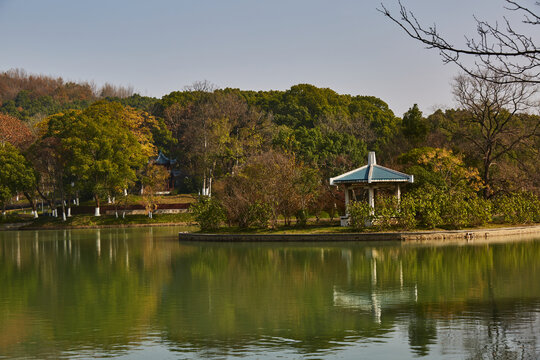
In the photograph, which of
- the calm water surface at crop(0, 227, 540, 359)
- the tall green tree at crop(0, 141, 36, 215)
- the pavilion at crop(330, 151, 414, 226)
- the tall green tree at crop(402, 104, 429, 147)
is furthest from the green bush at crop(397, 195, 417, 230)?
the tall green tree at crop(0, 141, 36, 215)

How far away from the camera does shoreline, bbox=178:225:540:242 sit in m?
30.9

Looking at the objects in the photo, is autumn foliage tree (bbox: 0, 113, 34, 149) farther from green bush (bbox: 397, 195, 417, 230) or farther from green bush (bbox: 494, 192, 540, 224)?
green bush (bbox: 494, 192, 540, 224)

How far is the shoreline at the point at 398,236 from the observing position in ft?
101

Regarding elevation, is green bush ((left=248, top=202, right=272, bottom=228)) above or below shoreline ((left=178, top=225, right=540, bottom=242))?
above

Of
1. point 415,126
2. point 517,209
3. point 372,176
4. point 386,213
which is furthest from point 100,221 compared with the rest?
point 517,209

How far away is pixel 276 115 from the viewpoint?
7869 centimetres

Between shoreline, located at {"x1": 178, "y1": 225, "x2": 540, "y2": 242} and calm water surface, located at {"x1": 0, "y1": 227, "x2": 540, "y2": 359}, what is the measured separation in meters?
4.61

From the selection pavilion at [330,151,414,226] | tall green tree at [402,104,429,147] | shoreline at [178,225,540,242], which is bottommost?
shoreline at [178,225,540,242]

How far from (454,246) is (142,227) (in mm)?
31681

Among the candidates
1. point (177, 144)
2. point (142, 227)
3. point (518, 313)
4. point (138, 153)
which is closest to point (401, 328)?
point (518, 313)

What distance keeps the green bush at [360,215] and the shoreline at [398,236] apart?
1.55m

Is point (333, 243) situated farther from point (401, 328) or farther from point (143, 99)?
point (143, 99)

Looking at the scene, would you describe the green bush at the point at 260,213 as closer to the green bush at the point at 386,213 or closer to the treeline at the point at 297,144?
the treeline at the point at 297,144

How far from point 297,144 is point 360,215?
25.5 metres
